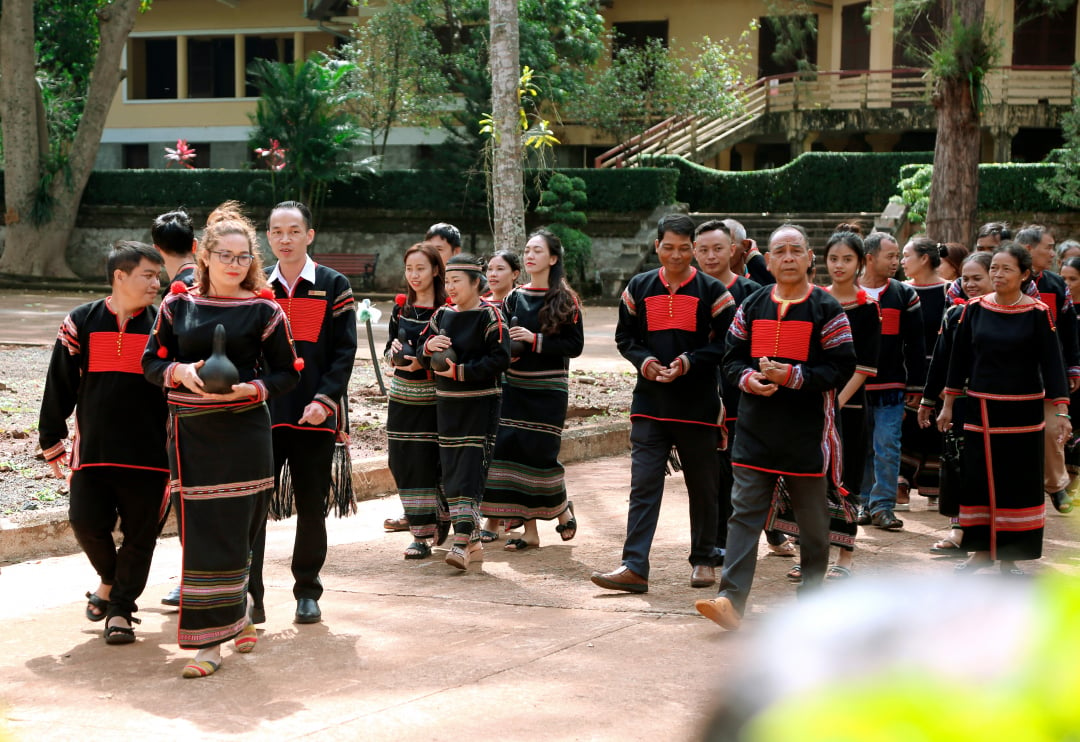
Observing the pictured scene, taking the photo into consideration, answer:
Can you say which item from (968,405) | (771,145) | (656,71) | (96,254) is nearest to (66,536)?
(968,405)

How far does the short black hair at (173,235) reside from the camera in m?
5.91

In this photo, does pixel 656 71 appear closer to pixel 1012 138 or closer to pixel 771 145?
pixel 771 145

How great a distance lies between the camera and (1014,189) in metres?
24.5

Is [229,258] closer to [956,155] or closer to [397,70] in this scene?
[956,155]

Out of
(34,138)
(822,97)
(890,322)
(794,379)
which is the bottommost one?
(794,379)

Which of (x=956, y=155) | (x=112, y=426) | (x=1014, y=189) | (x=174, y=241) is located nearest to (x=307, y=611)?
(x=112, y=426)

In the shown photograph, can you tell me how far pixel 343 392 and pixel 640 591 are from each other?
170 cm

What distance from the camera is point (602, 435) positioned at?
10.7 m

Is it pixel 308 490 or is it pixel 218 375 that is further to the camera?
pixel 308 490

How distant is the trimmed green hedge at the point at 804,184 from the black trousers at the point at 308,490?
22653mm

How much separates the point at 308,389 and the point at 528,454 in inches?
74.8

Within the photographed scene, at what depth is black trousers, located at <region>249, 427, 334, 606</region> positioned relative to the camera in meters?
5.76

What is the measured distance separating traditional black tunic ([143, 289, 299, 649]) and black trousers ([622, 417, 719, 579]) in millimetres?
1859

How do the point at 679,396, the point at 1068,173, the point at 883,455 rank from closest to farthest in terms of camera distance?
the point at 679,396
the point at 883,455
the point at 1068,173
